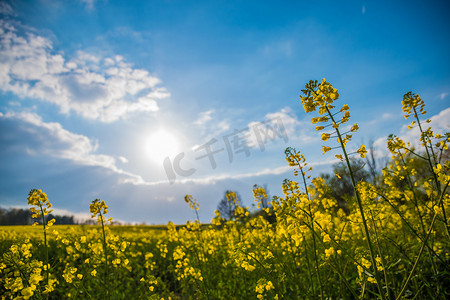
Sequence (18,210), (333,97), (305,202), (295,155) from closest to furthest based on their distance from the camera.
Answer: (333,97)
(305,202)
(295,155)
(18,210)

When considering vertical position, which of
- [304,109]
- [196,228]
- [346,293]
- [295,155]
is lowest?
[346,293]

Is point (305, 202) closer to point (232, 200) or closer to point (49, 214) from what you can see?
point (49, 214)

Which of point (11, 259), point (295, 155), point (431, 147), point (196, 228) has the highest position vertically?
point (295, 155)

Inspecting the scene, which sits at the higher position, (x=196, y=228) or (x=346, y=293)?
(x=196, y=228)

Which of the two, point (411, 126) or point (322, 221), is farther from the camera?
point (411, 126)

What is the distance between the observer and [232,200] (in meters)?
5.47

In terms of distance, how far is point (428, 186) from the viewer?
2.97m

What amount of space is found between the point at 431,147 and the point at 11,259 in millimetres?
4300

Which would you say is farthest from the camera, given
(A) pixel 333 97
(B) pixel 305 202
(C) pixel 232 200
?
(C) pixel 232 200

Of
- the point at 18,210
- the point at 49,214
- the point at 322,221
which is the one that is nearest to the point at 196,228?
the point at 49,214

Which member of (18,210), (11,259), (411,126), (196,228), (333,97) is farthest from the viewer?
(18,210)

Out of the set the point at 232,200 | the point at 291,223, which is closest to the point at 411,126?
the point at 291,223

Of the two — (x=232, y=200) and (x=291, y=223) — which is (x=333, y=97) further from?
(x=232, y=200)

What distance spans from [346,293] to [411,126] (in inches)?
93.8
